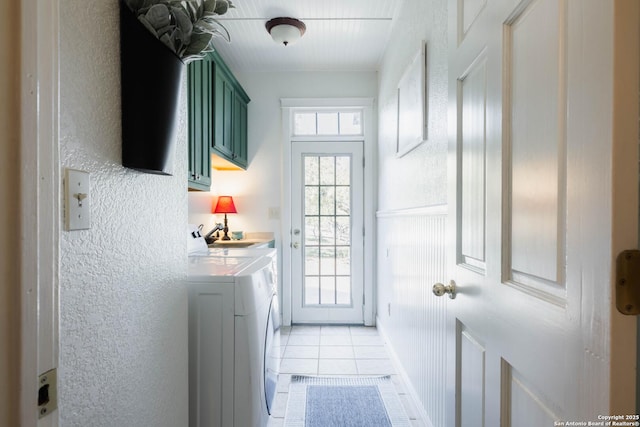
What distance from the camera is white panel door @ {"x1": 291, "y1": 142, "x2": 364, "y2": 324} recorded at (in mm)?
3387

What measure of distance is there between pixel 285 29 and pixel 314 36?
1.14 feet

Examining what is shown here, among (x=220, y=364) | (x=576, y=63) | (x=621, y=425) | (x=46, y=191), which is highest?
(x=576, y=63)

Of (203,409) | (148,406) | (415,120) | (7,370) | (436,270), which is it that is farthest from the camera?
(415,120)

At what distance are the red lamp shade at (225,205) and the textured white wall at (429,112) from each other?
1.47 meters

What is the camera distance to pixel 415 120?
1.85m

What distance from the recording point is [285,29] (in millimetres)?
2480

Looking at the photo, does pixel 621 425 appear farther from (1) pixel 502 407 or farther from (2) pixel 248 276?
(2) pixel 248 276

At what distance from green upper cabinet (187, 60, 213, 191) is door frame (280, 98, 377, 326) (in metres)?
1.12

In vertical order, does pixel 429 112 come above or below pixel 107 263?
above

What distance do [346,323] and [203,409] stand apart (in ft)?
7.48

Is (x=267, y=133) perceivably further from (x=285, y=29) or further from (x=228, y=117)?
(x=285, y=29)

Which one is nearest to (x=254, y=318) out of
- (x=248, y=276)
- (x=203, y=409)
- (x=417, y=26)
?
(x=248, y=276)

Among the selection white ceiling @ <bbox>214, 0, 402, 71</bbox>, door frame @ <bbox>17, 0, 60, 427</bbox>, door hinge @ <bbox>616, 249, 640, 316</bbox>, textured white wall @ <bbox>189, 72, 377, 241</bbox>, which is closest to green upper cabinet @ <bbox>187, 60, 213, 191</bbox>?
white ceiling @ <bbox>214, 0, 402, 71</bbox>

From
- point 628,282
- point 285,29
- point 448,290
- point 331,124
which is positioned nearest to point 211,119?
point 285,29
